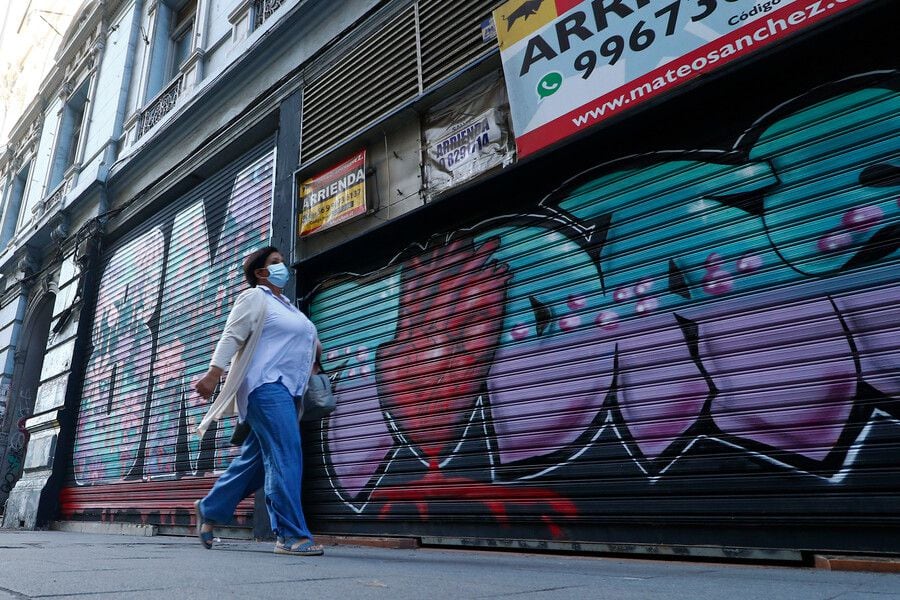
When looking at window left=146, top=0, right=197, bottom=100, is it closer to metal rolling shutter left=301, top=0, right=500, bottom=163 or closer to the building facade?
the building facade

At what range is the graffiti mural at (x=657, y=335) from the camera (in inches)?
107

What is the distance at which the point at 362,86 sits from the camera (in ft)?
18.4

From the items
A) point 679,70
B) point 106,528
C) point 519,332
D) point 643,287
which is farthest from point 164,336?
point 679,70

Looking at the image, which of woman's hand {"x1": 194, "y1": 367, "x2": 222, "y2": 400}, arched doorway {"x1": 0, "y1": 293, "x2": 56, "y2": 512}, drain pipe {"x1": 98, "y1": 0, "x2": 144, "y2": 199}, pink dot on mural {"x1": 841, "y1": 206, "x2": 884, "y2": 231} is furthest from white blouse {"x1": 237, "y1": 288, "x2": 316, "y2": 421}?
arched doorway {"x1": 0, "y1": 293, "x2": 56, "y2": 512}

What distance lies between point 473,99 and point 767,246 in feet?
8.10

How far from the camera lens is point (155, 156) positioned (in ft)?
28.9

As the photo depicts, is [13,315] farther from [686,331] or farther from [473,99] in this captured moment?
[686,331]

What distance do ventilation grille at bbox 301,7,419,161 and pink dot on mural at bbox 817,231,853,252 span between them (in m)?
3.26

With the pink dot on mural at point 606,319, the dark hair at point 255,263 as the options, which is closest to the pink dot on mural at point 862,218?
the pink dot on mural at point 606,319

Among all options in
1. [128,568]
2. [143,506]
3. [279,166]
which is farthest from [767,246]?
[143,506]

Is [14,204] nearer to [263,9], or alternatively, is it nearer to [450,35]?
[263,9]

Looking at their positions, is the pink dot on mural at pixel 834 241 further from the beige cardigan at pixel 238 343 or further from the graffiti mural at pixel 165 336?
the graffiti mural at pixel 165 336

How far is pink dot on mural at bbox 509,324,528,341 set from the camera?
3.93 m

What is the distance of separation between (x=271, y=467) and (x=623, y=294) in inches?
83.2
